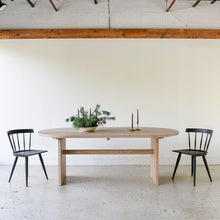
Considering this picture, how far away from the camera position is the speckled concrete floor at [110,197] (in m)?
2.46

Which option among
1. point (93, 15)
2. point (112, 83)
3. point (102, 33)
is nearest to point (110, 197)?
point (112, 83)

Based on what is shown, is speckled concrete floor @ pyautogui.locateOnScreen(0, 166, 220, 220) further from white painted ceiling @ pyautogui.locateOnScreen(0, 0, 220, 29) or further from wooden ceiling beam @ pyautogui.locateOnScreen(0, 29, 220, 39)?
white painted ceiling @ pyautogui.locateOnScreen(0, 0, 220, 29)

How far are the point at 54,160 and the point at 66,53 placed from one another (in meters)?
2.19

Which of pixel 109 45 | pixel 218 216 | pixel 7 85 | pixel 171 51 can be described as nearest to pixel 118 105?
pixel 109 45

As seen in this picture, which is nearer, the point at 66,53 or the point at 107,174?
the point at 107,174

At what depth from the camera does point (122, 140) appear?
4.56 meters

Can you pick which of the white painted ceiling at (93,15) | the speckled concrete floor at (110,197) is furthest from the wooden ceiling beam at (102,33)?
the speckled concrete floor at (110,197)

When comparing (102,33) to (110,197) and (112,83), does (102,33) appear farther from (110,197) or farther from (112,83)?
(110,197)

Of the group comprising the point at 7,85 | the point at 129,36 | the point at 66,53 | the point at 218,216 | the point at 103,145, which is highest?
the point at 129,36

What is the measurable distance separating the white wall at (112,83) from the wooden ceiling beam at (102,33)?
11cm

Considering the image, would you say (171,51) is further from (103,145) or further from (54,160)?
(54,160)

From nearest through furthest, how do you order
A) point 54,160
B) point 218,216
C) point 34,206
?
1. point 218,216
2. point 34,206
3. point 54,160

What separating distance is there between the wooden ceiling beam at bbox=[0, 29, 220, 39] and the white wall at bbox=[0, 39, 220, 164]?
0.11 meters

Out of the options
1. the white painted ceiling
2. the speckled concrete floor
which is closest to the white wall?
the white painted ceiling
